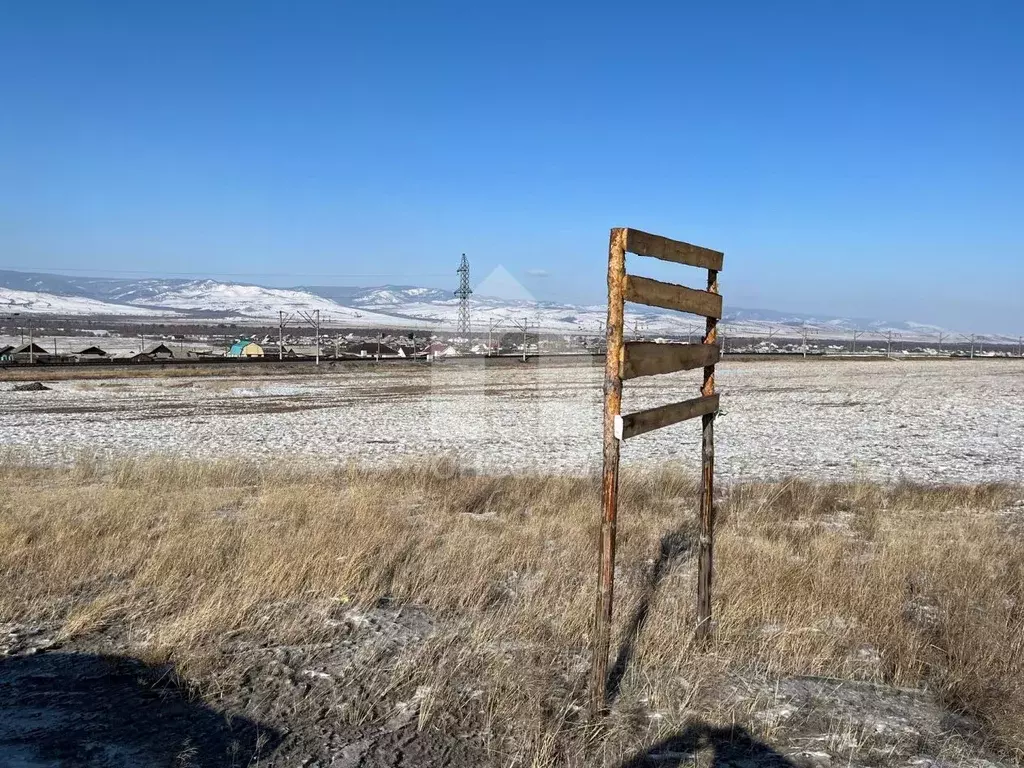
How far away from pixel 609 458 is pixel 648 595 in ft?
8.15

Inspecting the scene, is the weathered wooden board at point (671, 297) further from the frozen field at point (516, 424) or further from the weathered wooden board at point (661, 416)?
the frozen field at point (516, 424)

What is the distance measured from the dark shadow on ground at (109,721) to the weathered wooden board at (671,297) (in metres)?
2.86

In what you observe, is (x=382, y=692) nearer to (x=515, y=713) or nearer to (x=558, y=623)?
(x=515, y=713)

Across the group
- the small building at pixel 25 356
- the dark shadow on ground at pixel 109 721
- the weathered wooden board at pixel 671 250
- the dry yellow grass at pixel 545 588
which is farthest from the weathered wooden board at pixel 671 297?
the small building at pixel 25 356

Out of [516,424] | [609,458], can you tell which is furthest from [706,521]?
[516,424]

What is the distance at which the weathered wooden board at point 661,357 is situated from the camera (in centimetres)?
357

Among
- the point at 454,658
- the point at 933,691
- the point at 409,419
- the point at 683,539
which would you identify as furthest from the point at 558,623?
the point at 409,419

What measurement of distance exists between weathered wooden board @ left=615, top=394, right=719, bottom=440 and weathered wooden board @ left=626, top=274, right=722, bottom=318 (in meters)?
0.55

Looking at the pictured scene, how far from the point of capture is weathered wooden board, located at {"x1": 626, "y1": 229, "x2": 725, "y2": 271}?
365 cm

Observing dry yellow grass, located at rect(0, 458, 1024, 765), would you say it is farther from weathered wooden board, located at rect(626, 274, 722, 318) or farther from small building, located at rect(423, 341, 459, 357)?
small building, located at rect(423, 341, 459, 357)

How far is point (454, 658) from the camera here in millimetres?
4375

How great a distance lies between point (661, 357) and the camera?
3.94 meters

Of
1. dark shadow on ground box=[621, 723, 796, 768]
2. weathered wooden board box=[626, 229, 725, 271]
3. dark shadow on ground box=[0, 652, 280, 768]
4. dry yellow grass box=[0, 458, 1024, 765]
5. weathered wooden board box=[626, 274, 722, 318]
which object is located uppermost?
weathered wooden board box=[626, 229, 725, 271]

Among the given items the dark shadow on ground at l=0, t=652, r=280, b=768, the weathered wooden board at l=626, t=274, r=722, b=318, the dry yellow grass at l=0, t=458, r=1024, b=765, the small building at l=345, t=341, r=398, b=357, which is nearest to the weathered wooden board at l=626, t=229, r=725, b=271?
the weathered wooden board at l=626, t=274, r=722, b=318
